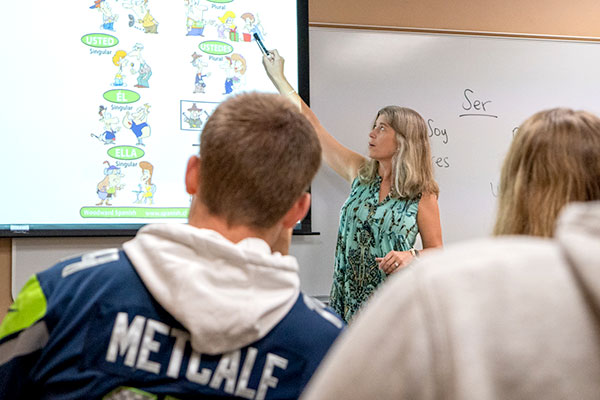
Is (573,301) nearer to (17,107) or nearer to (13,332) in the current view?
(13,332)

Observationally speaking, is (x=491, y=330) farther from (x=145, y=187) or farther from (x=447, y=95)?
(x=447, y=95)

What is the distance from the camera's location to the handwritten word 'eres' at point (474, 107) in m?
3.04

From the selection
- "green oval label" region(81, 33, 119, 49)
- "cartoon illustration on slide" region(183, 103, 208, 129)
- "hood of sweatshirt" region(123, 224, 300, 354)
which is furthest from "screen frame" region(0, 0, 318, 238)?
"hood of sweatshirt" region(123, 224, 300, 354)

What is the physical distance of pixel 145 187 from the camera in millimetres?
2469

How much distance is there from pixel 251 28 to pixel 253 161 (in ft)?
6.07

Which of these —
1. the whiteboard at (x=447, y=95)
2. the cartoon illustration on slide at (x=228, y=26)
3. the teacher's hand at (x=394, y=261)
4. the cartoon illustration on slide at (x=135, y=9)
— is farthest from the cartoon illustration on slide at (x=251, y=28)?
the teacher's hand at (x=394, y=261)

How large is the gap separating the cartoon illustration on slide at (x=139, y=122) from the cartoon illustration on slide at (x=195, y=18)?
1.29ft

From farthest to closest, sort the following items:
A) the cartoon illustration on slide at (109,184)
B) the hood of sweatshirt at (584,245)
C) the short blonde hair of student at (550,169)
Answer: the cartoon illustration on slide at (109,184) → the short blonde hair of student at (550,169) → the hood of sweatshirt at (584,245)

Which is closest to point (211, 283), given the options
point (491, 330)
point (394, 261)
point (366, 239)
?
point (491, 330)

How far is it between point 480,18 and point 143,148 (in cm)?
194

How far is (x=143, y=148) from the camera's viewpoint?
2.47 meters

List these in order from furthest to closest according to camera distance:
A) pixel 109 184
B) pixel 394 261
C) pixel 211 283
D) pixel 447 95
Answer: pixel 447 95 < pixel 109 184 < pixel 394 261 < pixel 211 283

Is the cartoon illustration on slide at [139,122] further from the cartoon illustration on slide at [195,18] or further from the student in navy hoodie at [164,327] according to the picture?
the student in navy hoodie at [164,327]

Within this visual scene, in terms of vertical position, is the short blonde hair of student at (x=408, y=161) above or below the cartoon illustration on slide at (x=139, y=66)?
below
